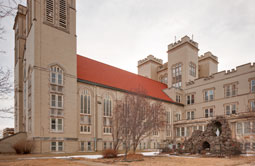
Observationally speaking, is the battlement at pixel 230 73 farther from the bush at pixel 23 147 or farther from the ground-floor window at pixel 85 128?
the bush at pixel 23 147

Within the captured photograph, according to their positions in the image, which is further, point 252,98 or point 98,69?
point 98,69

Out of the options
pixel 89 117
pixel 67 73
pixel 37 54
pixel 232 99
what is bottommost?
pixel 89 117

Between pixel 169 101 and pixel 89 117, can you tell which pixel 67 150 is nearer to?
pixel 89 117

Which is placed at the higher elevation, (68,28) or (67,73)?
(68,28)

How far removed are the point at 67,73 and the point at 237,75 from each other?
114ft

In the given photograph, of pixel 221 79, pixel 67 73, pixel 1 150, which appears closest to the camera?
pixel 1 150

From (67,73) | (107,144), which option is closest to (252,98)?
(107,144)

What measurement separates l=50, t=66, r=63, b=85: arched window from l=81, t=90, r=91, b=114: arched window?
188 inches

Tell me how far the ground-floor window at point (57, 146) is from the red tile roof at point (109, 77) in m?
11.3

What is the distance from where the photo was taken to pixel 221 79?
155 ft

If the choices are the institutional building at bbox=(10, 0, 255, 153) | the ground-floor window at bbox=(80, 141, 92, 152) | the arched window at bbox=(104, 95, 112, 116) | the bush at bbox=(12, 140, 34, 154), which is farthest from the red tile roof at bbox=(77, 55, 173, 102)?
the bush at bbox=(12, 140, 34, 154)

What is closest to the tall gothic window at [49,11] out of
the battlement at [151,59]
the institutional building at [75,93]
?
the institutional building at [75,93]

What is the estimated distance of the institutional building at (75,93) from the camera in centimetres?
3086

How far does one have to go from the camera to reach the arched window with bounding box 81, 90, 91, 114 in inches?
1402
